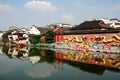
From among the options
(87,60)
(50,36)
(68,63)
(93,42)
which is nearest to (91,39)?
(93,42)

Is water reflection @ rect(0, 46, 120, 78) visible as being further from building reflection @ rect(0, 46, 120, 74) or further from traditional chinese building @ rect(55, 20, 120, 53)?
traditional chinese building @ rect(55, 20, 120, 53)

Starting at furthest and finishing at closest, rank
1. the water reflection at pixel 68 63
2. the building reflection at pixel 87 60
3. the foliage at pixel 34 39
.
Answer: the foliage at pixel 34 39
the building reflection at pixel 87 60
the water reflection at pixel 68 63

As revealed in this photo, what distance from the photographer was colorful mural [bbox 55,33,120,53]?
104ft

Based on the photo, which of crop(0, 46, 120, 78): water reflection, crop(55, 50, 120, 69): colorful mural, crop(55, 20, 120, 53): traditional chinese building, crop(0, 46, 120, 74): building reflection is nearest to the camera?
crop(0, 46, 120, 78): water reflection

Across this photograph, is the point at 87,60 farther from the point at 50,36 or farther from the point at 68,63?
the point at 50,36

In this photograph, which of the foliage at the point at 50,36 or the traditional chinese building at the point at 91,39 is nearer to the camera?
the traditional chinese building at the point at 91,39

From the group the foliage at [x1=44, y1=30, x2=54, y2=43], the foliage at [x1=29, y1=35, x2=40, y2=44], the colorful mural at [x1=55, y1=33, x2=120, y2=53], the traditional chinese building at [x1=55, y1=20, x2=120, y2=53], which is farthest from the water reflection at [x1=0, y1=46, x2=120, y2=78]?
the foliage at [x1=29, y1=35, x2=40, y2=44]

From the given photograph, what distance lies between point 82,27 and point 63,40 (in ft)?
14.4

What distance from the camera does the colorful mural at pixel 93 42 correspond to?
31547 millimetres

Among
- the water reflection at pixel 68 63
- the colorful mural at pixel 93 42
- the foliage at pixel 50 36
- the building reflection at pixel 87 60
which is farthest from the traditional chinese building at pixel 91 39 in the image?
the water reflection at pixel 68 63

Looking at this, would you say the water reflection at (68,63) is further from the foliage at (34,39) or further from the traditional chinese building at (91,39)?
the foliage at (34,39)

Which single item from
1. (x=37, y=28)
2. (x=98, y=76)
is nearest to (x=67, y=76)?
(x=98, y=76)

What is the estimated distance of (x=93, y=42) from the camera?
35781mm

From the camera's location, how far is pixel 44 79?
53.5ft
